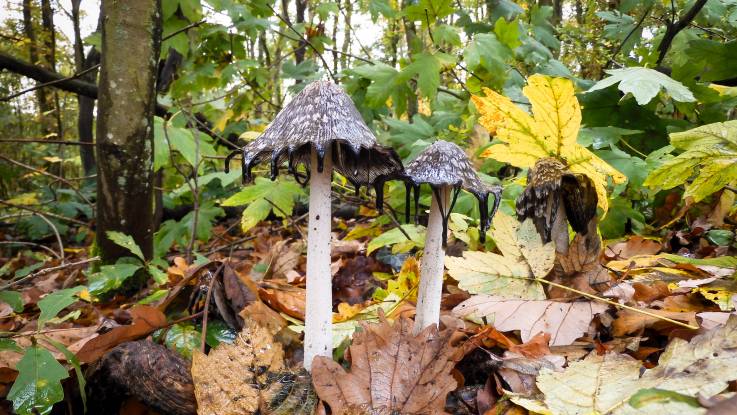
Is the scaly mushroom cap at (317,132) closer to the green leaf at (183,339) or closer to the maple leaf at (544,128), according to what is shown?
the maple leaf at (544,128)

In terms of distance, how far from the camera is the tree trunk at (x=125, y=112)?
259 centimetres

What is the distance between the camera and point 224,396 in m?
1.25

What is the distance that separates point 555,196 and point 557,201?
1.0 inches

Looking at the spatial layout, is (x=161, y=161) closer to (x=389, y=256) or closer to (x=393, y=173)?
(x=389, y=256)

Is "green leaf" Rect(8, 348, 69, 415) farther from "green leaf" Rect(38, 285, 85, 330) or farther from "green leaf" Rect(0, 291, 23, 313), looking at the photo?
"green leaf" Rect(0, 291, 23, 313)

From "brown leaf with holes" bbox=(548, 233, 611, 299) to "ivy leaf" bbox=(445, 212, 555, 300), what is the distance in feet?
0.45

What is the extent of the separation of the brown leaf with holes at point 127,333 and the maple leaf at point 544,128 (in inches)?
53.2

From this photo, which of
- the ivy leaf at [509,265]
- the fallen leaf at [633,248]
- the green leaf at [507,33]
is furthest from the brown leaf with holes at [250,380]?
the green leaf at [507,33]

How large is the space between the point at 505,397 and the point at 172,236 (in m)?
3.65

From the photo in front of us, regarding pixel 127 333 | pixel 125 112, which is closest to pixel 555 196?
pixel 127 333

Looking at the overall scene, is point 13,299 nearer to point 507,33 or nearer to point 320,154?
point 320,154

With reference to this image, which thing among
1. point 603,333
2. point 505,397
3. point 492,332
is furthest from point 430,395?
point 603,333

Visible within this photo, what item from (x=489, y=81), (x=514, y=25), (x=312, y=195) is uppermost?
(x=514, y=25)

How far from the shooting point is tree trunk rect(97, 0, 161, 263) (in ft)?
8.48
